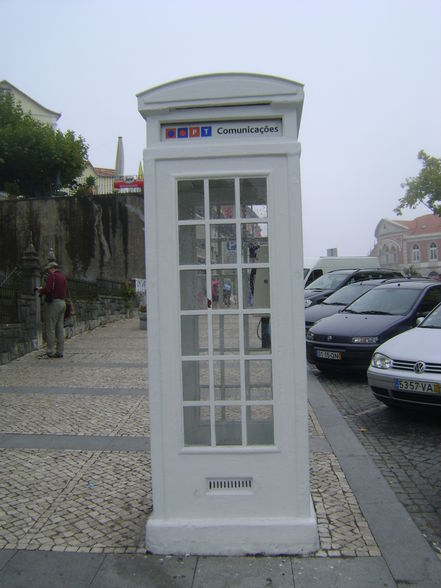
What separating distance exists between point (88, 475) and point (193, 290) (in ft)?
7.38

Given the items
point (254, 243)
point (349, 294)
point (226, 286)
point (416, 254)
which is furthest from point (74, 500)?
point (416, 254)

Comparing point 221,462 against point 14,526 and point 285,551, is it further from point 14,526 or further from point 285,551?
point 14,526

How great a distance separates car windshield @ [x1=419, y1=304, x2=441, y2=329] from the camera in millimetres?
7689

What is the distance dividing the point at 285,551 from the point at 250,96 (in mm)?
2788

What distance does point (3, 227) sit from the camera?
34562mm

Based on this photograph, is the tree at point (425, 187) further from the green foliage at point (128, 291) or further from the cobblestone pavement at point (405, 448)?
the cobblestone pavement at point (405, 448)

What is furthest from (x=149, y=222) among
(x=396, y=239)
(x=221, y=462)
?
(x=396, y=239)

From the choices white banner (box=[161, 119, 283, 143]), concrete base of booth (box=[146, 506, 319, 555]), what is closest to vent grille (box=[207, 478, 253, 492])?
concrete base of booth (box=[146, 506, 319, 555])

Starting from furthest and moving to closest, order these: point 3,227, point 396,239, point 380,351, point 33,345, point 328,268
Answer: point 396,239 < point 3,227 < point 328,268 < point 33,345 < point 380,351

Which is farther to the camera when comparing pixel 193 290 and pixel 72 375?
pixel 72 375

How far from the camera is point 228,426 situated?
11.9 feet

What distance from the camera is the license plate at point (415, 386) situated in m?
6.21

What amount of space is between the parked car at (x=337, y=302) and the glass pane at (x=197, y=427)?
356 inches

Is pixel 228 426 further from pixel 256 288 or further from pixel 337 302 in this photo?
pixel 337 302
